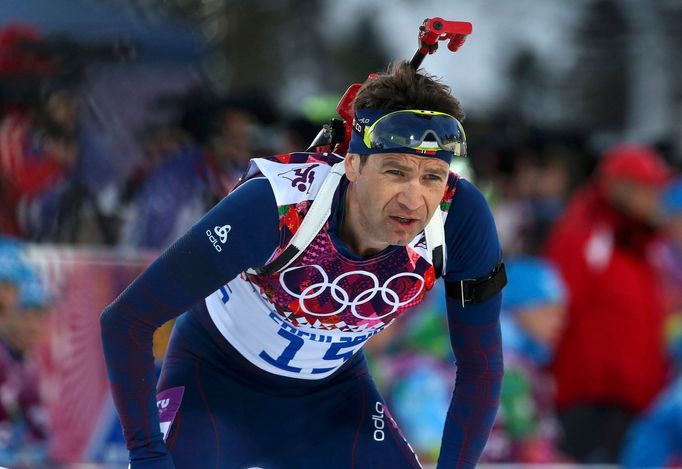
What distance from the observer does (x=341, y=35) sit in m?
10.9

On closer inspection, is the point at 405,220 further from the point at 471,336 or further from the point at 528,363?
the point at 528,363

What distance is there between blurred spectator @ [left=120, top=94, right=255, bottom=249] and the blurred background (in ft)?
0.04

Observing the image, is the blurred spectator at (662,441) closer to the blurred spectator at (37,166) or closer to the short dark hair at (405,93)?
the short dark hair at (405,93)

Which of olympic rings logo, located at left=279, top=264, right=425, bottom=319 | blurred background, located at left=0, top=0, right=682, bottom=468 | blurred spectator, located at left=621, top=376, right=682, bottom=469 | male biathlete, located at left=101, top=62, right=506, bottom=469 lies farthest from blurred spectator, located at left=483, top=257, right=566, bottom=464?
olympic rings logo, located at left=279, top=264, right=425, bottom=319

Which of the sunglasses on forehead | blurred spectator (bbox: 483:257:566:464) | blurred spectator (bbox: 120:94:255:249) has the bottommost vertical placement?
blurred spectator (bbox: 483:257:566:464)

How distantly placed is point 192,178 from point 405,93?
10.5 feet

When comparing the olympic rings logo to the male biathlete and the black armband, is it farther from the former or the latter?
the black armband

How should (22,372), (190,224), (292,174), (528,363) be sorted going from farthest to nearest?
(528,363) < (190,224) < (22,372) < (292,174)

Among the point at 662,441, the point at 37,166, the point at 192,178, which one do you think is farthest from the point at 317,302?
the point at 37,166

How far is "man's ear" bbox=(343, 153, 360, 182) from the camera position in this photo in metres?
3.60

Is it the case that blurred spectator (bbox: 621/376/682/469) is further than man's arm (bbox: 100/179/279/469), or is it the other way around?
blurred spectator (bbox: 621/376/682/469)

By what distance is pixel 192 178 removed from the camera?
6.68 metres

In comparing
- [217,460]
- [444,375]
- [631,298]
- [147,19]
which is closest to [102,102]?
[147,19]

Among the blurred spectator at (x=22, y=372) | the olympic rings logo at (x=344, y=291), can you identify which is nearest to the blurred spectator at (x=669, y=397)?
the olympic rings logo at (x=344, y=291)
